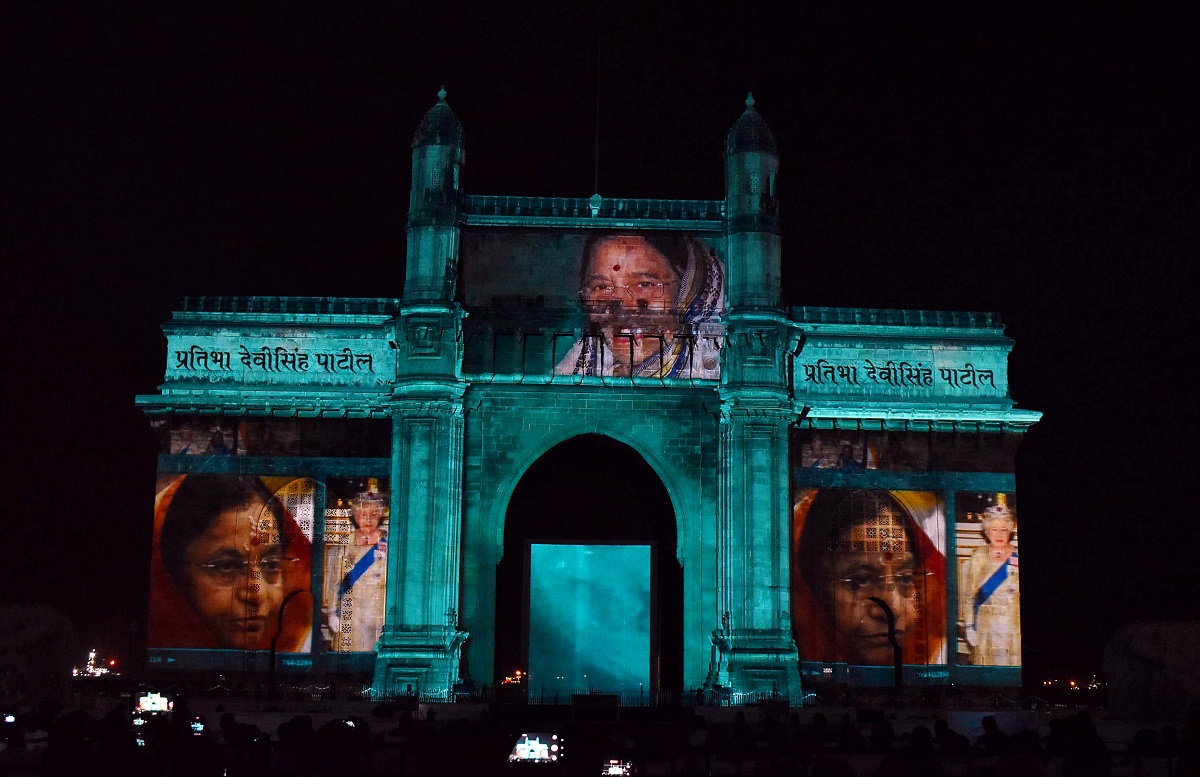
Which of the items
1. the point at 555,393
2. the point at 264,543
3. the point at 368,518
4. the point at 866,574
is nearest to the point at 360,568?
the point at 368,518

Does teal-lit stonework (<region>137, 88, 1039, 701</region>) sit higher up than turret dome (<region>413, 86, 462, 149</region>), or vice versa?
turret dome (<region>413, 86, 462, 149</region>)

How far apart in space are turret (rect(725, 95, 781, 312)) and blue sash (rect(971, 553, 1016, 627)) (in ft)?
34.2

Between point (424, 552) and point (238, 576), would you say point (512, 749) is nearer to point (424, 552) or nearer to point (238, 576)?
point (424, 552)

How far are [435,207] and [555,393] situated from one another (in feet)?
22.1

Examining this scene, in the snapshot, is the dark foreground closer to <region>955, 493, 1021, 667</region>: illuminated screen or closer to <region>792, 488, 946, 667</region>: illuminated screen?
<region>792, 488, 946, 667</region>: illuminated screen

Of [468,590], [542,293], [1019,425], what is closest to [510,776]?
[468,590]

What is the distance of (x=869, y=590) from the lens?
42938mm

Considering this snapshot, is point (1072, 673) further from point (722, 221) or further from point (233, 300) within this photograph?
point (233, 300)

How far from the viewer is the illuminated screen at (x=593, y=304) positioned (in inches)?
1715

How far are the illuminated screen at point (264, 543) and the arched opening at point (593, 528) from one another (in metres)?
4.18

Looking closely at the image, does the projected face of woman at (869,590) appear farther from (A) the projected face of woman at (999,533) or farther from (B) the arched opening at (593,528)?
(B) the arched opening at (593,528)

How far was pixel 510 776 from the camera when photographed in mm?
18875

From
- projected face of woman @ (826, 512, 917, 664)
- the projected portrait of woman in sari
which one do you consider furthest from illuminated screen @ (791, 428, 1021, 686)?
the projected portrait of woman in sari

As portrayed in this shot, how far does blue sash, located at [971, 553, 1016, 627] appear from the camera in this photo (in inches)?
1693
